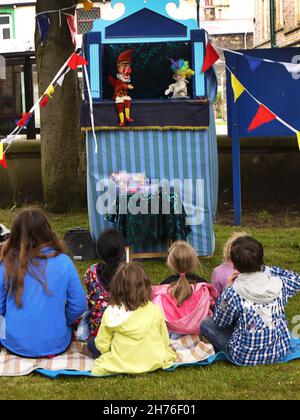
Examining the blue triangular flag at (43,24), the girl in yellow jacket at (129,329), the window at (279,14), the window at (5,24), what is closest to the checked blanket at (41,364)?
the girl in yellow jacket at (129,329)

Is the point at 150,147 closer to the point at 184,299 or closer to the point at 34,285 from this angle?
the point at 184,299

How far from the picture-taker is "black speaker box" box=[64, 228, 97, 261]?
22.3ft

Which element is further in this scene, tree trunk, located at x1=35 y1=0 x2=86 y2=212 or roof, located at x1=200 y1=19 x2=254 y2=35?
roof, located at x1=200 y1=19 x2=254 y2=35

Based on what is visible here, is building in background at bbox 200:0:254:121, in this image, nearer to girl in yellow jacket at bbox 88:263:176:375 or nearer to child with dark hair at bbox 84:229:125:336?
child with dark hair at bbox 84:229:125:336

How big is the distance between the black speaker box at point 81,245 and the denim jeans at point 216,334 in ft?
8.70

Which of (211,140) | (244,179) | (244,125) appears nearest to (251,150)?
(244,179)

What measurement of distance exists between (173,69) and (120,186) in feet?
4.94

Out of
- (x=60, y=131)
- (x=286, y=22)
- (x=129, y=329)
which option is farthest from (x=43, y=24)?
(x=286, y=22)

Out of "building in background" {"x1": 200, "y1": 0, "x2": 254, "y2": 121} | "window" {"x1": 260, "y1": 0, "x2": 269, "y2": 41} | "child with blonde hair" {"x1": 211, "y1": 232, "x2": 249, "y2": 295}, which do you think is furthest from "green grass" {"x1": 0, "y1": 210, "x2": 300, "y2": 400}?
"building in background" {"x1": 200, "y1": 0, "x2": 254, "y2": 121}

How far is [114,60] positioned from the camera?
293 inches

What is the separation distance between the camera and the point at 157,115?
6.66 metres

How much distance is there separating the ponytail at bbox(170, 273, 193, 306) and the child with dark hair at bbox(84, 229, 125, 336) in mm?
447

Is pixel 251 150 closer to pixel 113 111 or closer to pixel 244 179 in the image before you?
pixel 244 179

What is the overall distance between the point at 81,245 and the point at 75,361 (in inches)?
108
